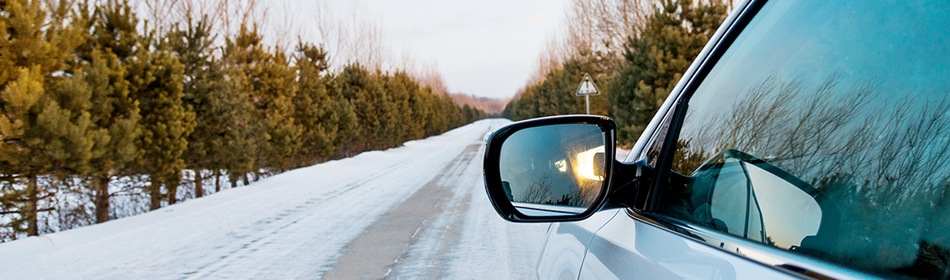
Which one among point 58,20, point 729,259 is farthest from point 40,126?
point 729,259

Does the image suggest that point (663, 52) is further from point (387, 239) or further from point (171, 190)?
point (171, 190)

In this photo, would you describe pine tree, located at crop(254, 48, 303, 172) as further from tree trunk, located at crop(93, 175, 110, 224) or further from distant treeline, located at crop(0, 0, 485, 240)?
tree trunk, located at crop(93, 175, 110, 224)

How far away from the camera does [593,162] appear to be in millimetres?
1422

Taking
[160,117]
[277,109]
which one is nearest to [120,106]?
[160,117]

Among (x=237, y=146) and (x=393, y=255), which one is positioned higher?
(x=237, y=146)

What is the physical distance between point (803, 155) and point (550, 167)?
695mm

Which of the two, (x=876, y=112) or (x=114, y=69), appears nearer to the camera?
(x=876, y=112)

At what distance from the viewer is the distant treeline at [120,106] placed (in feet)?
23.3

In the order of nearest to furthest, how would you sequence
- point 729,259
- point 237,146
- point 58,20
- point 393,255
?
point 729,259 < point 393,255 < point 58,20 < point 237,146

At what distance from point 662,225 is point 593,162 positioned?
0.91ft

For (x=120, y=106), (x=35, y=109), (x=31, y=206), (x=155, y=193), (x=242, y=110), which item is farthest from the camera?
(x=242, y=110)

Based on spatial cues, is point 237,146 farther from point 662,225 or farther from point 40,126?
point 662,225

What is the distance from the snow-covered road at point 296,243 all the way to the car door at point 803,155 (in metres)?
3.99

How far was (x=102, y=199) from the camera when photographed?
31.3 feet
